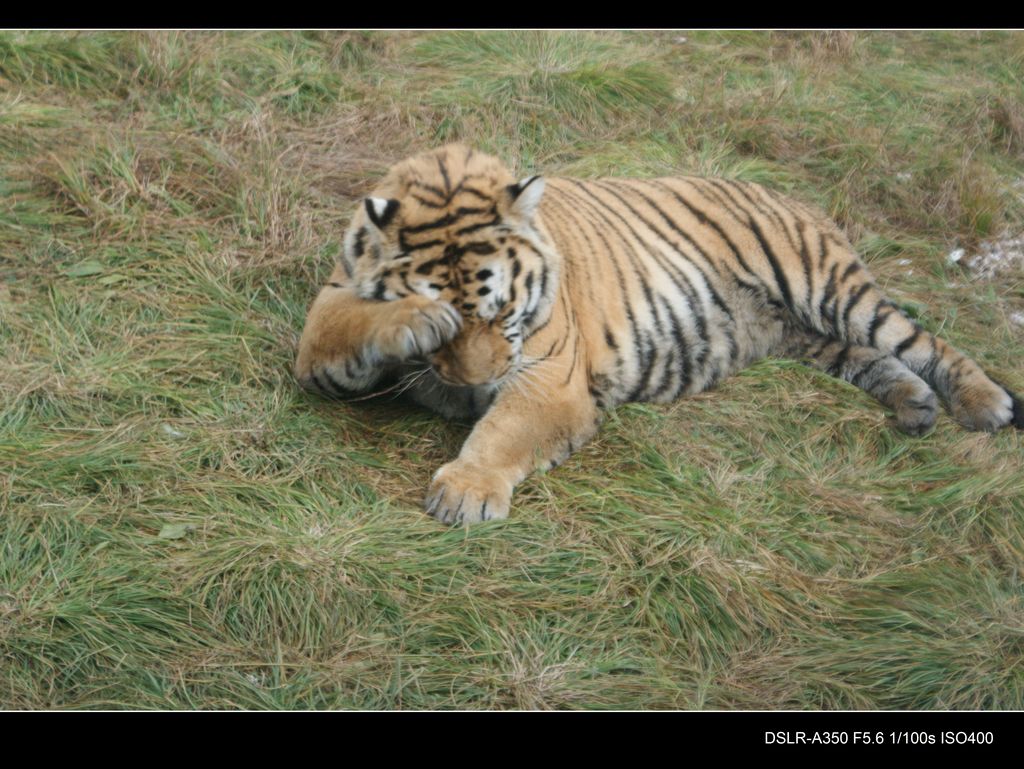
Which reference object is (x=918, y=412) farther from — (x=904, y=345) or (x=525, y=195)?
(x=525, y=195)

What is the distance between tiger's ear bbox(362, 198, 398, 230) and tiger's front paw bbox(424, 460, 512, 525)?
2.92 feet

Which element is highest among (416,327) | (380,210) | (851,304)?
(380,210)

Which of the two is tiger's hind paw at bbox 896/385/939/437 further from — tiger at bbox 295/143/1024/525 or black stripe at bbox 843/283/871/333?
black stripe at bbox 843/283/871/333

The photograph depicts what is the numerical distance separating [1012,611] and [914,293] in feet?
7.61

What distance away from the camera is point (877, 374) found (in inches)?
198

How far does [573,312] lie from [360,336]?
0.98 metres

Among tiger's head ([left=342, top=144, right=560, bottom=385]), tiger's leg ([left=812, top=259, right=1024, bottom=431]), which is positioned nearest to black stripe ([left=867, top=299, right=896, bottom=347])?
tiger's leg ([left=812, top=259, right=1024, bottom=431])

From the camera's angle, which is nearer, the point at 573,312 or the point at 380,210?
the point at 380,210

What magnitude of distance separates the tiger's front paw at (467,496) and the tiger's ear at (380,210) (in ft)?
2.92

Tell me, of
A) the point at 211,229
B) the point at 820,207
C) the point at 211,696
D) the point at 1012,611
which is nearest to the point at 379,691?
the point at 211,696

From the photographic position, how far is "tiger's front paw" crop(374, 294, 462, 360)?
382 centimetres

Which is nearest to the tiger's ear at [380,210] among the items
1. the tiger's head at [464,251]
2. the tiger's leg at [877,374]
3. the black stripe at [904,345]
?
the tiger's head at [464,251]

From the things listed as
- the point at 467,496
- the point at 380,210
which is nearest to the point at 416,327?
the point at 380,210

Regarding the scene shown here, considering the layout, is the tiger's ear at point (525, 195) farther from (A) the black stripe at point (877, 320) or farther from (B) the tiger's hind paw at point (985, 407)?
(B) the tiger's hind paw at point (985, 407)
